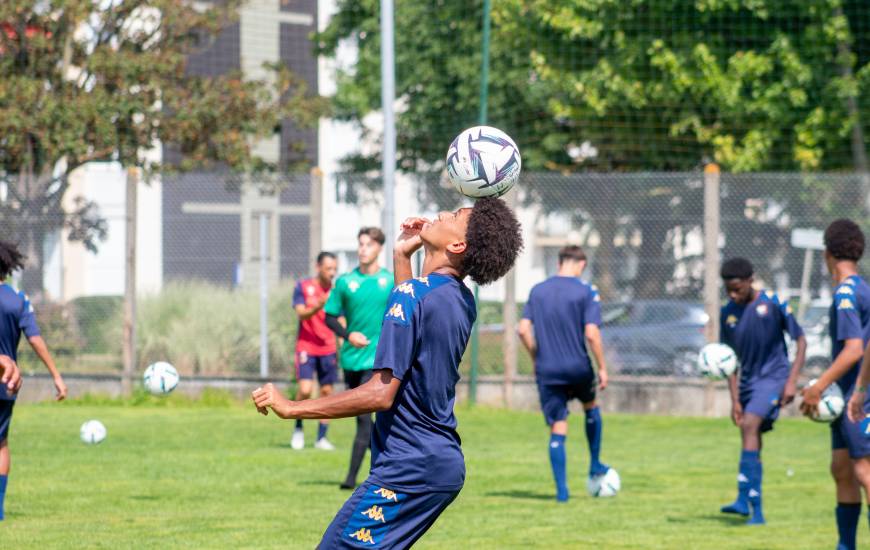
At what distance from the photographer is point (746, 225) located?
1803 cm

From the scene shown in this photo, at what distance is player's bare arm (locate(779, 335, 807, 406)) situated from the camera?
1011 centimetres

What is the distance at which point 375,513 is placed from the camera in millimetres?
5168

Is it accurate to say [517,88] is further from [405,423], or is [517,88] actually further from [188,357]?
[405,423]

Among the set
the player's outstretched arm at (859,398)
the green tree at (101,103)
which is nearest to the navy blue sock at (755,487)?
the player's outstretched arm at (859,398)

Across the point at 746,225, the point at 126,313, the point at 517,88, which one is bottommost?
the point at 126,313

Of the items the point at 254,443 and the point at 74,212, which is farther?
the point at 74,212

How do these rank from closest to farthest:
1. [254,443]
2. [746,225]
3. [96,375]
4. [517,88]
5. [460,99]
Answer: [254,443]
[746,225]
[96,375]
[517,88]
[460,99]

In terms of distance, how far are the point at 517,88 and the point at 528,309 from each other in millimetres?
16642

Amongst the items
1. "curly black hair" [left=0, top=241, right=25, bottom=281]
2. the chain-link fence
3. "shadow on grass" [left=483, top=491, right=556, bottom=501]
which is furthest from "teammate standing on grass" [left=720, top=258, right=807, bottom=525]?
the chain-link fence

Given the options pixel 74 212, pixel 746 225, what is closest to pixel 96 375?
pixel 74 212

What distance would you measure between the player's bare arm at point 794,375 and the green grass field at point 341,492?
3.02ft

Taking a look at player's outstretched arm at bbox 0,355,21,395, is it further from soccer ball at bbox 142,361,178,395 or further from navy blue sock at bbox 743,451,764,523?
navy blue sock at bbox 743,451,764,523

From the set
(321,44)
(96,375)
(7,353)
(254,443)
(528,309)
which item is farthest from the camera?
(321,44)

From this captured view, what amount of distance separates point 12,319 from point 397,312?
5.18 meters
